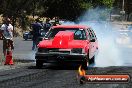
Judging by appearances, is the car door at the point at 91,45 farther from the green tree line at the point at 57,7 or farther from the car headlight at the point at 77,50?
the green tree line at the point at 57,7

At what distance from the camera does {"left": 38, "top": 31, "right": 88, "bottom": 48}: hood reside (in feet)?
57.0

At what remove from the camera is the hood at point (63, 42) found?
1738cm

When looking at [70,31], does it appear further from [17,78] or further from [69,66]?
[17,78]

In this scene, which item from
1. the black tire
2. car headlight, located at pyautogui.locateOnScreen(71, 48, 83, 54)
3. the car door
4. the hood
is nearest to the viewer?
car headlight, located at pyautogui.locateOnScreen(71, 48, 83, 54)

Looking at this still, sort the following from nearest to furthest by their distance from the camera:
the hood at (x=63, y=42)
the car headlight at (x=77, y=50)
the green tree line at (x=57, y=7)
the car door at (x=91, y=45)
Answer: the car headlight at (x=77, y=50) → the hood at (x=63, y=42) → the car door at (x=91, y=45) → the green tree line at (x=57, y=7)

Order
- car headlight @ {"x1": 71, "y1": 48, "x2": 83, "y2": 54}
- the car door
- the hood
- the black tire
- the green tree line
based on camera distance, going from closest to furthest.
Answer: car headlight @ {"x1": 71, "y1": 48, "x2": 83, "y2": 54}, the hood, the black tire, the car door, the green tree line

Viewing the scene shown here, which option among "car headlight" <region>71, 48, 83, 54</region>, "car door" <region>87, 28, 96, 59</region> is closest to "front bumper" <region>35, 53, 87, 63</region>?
"car headlight" <region>71, 48, 83, 54</region>

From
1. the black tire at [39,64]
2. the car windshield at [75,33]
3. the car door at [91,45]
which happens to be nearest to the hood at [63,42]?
the car windshield at [75,33]

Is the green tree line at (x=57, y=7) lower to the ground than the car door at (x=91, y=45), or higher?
higher

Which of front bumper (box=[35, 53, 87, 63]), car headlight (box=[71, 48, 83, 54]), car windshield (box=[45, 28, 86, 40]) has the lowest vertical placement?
front bumper (box=[35, 53, 87, 63])

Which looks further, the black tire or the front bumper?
the black tire

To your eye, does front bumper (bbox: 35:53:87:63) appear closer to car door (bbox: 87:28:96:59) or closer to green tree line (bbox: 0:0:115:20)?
car door (bbox: 87:28:96:59)

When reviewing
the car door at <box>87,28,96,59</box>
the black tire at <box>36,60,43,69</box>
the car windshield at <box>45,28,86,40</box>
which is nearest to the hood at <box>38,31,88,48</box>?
the car windshield at <box>45,28,86,40</box>

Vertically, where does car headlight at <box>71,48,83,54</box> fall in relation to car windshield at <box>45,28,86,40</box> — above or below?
below
